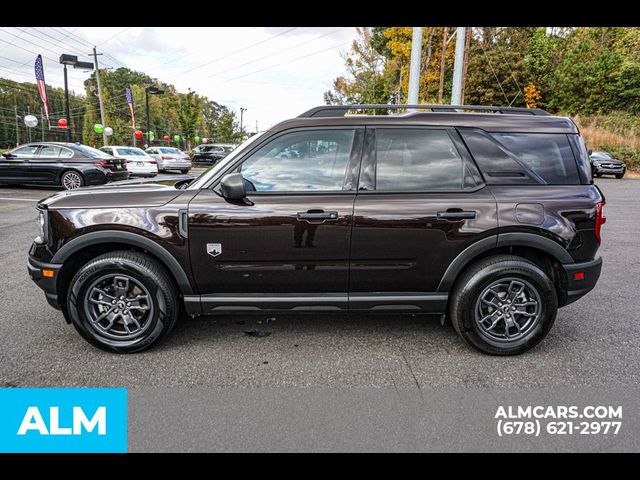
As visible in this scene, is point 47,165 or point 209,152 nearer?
point 47,165

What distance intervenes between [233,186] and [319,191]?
0.64 metres

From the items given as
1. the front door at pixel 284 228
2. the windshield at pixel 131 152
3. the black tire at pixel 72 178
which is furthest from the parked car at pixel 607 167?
the front door at pixel 284 228

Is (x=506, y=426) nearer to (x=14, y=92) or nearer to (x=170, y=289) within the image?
(x=170, y=289)

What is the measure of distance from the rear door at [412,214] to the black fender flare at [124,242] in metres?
1.34

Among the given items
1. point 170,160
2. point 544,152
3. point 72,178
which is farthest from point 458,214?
point 170,160

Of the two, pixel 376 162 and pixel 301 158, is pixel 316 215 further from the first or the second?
pixel 376 162

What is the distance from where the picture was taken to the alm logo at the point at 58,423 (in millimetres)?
2422

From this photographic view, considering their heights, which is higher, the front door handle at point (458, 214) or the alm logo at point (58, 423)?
the front door handle at point (458, 214)

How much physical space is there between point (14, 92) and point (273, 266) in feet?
399

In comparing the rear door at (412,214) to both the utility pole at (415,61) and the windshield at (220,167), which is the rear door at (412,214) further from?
the utility pole at (415,61)

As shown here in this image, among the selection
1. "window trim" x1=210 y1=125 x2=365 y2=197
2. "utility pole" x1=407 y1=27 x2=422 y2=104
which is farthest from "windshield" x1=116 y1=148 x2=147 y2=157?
"window trim" x1=210 y1=125 x2=365 y2=197

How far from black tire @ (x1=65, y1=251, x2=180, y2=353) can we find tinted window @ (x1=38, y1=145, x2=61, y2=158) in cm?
1190

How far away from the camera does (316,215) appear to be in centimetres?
320
